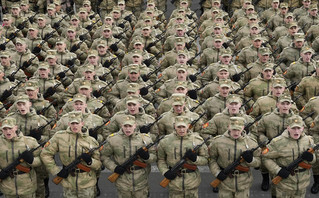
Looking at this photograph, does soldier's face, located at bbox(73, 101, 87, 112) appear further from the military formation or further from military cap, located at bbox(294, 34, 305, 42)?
military cap, located at bbox(294, 34, 305, 42)

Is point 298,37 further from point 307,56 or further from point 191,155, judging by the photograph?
point 191,155

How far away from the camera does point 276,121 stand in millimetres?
11117

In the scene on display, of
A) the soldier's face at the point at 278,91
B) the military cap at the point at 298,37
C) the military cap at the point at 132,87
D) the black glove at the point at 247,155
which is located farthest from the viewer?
the military cap at the point at 298,37

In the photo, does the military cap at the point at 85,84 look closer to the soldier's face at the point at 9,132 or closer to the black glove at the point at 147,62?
the soldier's face at the point at 9,132

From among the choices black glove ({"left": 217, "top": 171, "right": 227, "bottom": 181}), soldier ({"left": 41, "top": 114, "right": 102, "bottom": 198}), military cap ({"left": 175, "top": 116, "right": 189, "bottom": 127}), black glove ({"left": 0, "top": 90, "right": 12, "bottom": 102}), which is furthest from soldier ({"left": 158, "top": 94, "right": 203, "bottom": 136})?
black glove ({"left": 0, "top": 90, "right": 12, "bottom": 102})

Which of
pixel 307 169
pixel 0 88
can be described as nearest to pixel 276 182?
pixel 307 169

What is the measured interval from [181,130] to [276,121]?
2397mm

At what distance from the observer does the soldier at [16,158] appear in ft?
32.0

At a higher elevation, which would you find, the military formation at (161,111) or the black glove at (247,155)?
the black glove at (247,155)

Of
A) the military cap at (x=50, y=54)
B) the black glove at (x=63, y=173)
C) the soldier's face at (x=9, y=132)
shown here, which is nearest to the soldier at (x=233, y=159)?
the black glove at (x=63, y=173)

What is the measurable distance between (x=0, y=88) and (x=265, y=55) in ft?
21.7

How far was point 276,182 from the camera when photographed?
391 inches

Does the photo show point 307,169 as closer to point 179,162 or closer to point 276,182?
point 276,182

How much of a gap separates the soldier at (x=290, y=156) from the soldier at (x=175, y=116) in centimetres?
185
